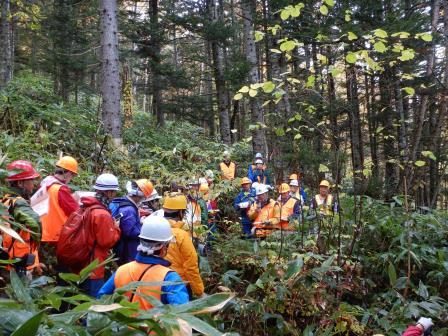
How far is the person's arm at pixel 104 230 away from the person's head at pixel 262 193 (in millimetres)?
3802

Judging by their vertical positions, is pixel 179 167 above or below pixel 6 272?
above

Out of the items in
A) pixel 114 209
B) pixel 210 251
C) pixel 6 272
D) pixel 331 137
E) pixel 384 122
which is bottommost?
pixel 210 251

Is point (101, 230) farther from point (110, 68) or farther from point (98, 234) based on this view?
point (110, 68)

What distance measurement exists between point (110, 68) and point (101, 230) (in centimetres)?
688

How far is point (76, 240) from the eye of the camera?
4.39 metres

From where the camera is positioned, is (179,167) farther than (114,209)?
Yes

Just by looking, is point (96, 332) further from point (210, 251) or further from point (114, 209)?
point (210, 251)

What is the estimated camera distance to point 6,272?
3.59m

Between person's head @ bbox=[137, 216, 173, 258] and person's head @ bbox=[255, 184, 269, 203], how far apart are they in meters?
4.60

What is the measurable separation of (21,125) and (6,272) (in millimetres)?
6654

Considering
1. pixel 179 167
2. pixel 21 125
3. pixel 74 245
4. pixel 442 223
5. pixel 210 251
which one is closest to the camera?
pixel 74 245

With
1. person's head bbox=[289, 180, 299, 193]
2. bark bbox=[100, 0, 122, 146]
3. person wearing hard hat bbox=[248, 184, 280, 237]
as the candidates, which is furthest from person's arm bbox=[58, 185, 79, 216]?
bark bbox=[100, 0, 122, 146]

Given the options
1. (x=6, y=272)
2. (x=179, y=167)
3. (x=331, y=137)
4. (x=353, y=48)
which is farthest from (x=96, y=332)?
(x=179, y=167)

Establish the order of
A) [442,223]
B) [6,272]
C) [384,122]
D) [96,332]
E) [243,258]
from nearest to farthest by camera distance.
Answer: [96,332] → [6,272] → [243,258] → [442,223] → [384,122]
